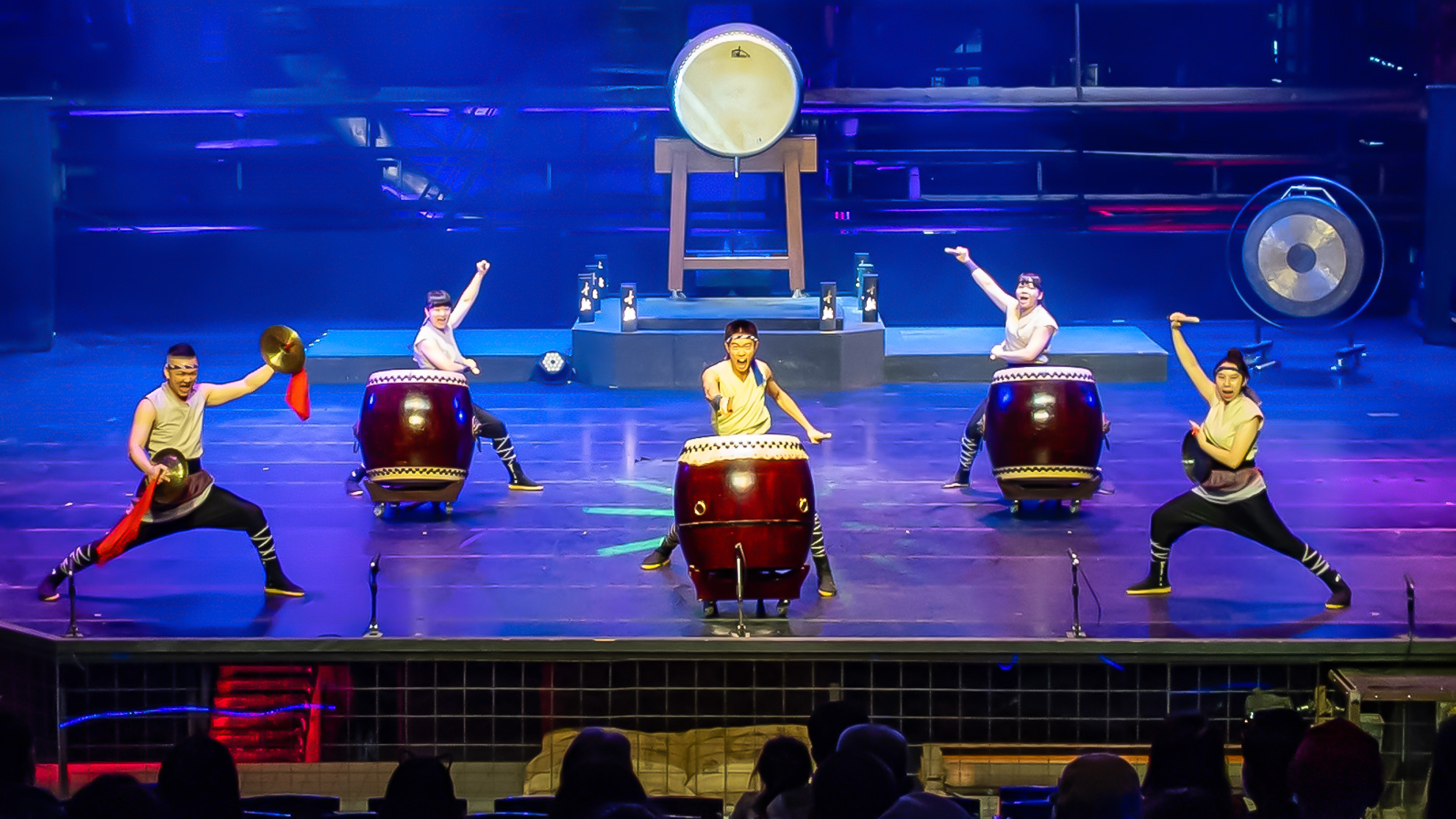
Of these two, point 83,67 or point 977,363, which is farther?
point 83,67

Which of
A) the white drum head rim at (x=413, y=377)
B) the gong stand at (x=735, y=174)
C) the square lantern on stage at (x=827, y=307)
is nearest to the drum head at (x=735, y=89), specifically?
the gong stand at (x=735, y=174)

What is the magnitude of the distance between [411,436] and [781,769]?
372 centimetres

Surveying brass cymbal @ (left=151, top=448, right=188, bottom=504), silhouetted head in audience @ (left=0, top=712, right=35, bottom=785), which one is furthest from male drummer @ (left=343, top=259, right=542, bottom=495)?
silhouetted head in audience @ (left=0, top=712, right=35, bottom=785)

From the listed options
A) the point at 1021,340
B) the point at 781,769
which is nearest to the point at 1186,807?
the point at 781,769

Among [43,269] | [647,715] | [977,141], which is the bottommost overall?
[647,715]

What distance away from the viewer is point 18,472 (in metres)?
8.27

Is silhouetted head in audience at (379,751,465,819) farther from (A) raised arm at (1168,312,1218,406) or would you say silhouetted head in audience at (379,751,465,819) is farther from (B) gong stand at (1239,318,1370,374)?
(B) gong stand at (1239,318,1370,374)

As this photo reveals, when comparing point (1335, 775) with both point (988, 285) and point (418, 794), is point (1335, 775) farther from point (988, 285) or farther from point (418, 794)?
point (988, 285)

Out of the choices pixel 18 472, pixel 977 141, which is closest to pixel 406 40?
pixel 977 141

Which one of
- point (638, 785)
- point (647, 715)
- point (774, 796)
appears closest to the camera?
point (638, 785)

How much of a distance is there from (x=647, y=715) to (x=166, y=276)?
8.62 meters

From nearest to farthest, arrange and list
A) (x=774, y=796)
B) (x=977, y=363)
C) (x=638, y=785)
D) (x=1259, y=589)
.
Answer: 1. (x=638, y=785)
2. (x=774, y=796)
3. (x=1259, y=589)
4. (x=977, y=363)

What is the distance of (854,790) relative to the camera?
3291 millimetres

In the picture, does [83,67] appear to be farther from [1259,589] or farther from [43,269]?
[1259,589]
